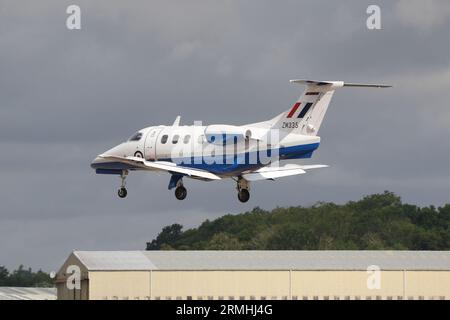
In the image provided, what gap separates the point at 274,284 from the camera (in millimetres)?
105562

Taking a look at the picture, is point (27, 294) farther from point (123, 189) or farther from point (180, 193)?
point (180, 193)

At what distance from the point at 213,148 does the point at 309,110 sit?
5.69 meters

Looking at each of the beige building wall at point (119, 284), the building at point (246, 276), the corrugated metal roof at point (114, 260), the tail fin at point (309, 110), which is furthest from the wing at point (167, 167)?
the corrugated metal roof at point (114, 260)

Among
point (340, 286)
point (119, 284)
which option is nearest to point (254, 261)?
point (340, 286)

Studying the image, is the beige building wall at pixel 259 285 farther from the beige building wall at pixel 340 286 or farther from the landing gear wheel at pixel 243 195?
the landing gear wheel at pixel 243 195

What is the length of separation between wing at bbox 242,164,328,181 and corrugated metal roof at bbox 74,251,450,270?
16172 millimetres

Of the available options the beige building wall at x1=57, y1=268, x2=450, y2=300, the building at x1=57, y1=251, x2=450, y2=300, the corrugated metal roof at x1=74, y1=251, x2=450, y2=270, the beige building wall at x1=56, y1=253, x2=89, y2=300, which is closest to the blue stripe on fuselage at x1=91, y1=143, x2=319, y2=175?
the beige building wall at x1=57, y1=268, x2=450, y2=300

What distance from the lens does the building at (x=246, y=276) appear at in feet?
340

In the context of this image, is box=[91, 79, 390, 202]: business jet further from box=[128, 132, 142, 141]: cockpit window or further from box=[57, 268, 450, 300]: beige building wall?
box=[57, 268, 450, 300]: beige building wall

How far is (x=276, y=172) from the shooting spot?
90125mm

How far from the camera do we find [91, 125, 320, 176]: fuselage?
8494cm

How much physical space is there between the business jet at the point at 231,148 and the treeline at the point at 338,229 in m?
59.8
